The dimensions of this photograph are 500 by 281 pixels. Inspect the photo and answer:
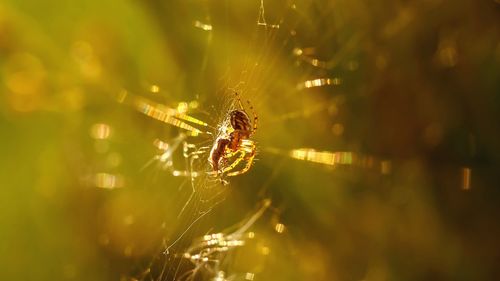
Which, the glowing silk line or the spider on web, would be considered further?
the glowing silk line

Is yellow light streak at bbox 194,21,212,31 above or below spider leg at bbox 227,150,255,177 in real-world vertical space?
above

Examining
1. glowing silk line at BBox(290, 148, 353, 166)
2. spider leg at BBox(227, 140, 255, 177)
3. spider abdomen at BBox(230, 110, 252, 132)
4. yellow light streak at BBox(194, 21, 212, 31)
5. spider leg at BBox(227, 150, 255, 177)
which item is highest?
yellow light streak at BBox(194, 21, 212, 31)

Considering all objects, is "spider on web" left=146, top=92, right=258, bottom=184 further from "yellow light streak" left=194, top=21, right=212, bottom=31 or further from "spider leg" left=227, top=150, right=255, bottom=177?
"yellow light streak" left=194, top=21, right=212, bottom=31

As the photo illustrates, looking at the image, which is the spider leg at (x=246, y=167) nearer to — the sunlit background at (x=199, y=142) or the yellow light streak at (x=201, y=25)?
the sunlit background at (x=199, y=142)

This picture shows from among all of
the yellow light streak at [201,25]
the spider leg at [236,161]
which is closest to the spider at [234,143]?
the spider leg at [236,161]


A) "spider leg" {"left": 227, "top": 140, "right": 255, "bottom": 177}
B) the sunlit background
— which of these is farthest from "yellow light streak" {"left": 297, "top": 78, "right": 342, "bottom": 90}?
"spider leg" {"left": 227, "top": 140, "right": 255, "bottom": 177}

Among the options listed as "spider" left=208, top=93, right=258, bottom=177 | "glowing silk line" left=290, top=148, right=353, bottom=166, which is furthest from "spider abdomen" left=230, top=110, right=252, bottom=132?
"glowing silk line" left=290, top=148, right=353, bottom=166

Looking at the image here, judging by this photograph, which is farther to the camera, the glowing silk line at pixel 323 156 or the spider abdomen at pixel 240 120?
the glowing silk line at pixel 323 156

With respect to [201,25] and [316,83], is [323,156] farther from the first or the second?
[201,25]
